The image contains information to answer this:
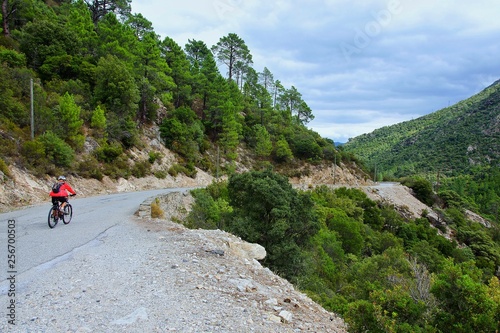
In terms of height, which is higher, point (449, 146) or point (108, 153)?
point (449, 146)

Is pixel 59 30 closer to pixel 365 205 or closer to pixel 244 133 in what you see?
pixel 244 133

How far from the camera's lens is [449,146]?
112188 mm

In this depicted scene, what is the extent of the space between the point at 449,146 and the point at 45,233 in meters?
132

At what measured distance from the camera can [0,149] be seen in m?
16.3

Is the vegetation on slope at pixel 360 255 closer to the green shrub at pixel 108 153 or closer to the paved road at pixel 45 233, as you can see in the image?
the paved road at pixel 45 233

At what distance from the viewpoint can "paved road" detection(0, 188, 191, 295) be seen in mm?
6128

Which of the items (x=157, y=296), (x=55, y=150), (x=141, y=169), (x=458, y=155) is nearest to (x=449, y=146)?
(x=458, y=155)

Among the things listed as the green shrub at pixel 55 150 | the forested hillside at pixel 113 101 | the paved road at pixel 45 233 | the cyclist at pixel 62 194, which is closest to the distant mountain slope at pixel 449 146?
the forested hillside at pixel 113 101

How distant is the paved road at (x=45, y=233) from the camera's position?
6128 mm

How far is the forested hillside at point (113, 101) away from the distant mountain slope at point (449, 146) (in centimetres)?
5009

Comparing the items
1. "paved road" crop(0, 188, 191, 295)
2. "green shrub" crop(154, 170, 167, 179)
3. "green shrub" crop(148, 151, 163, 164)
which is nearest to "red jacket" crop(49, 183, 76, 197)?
"paved road" crop(0, 188, 191, 295)

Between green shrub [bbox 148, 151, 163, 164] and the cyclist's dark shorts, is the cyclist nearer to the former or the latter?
the cyclist's dark shorts

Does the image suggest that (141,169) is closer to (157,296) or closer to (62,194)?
(62,194)

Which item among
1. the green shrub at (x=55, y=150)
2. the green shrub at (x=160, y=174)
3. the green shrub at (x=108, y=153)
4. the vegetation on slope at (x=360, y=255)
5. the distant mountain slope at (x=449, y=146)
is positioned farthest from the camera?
the distant mountain slope at (x=449, y=146)
